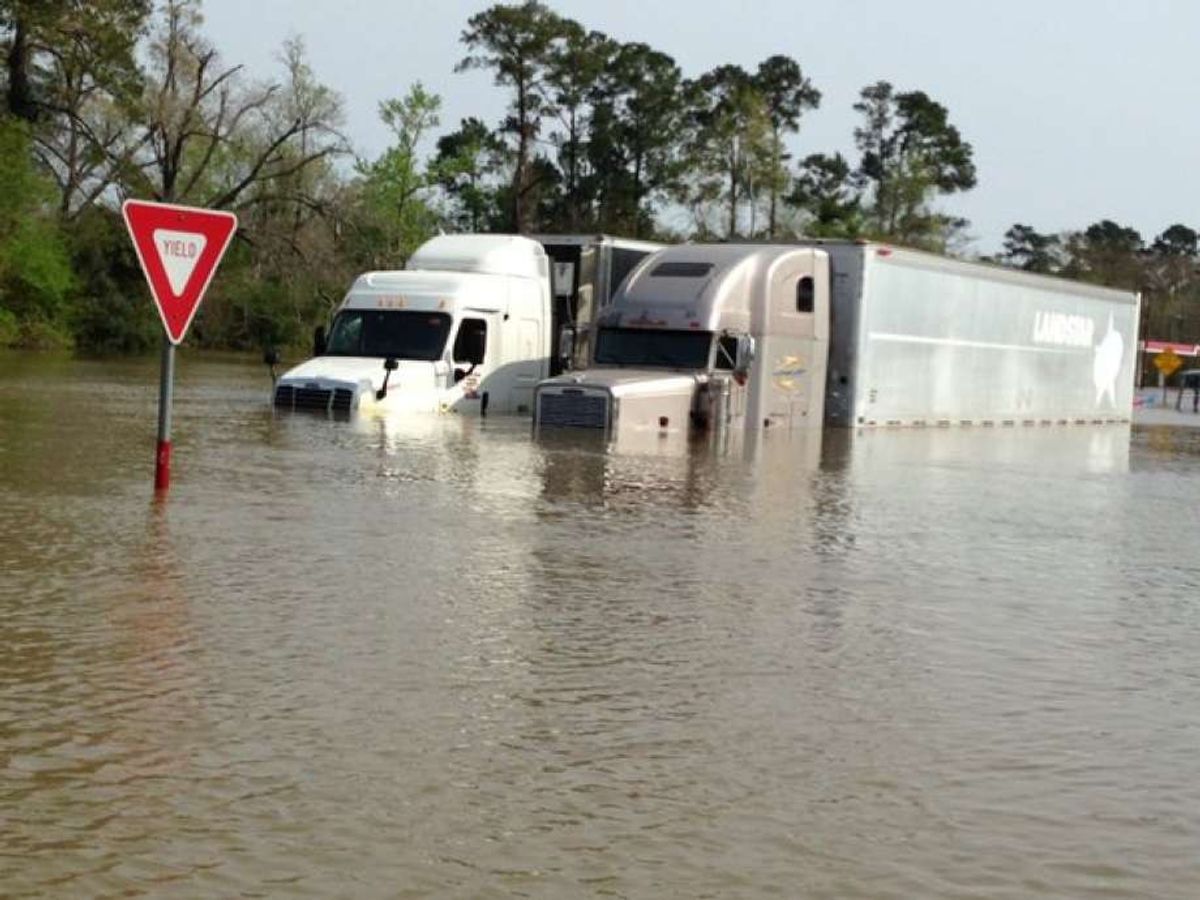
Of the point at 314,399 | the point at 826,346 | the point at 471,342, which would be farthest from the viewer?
the point at 826,346

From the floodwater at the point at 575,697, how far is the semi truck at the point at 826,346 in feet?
32.9

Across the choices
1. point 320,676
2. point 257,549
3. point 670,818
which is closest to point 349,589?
point 257,549

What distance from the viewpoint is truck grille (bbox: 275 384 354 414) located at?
2550 centimetres

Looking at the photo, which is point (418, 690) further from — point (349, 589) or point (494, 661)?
point (349, 589)

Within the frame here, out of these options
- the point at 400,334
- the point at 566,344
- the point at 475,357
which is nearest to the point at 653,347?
the point at 566,344

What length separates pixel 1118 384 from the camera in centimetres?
4378

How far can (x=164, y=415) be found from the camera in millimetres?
13695

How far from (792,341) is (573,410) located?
5.58 meters

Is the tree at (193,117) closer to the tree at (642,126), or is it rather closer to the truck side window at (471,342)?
the tree at (642,126)

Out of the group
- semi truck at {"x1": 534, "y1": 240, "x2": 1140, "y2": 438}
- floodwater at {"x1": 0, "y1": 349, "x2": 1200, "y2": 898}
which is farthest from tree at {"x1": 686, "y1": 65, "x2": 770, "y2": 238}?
floodwater at {"x1": 0, "y1": 349, "x2": 1200, "y2": 898}

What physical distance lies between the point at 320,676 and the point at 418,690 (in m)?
0.47

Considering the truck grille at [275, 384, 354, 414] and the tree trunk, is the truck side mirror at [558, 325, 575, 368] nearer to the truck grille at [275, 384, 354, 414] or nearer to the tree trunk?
the truck grille at [275, 384, 354, 414]

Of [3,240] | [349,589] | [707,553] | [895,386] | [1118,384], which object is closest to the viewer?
[349,589]

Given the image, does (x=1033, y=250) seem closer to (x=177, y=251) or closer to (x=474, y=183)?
(x=474, y=183)
